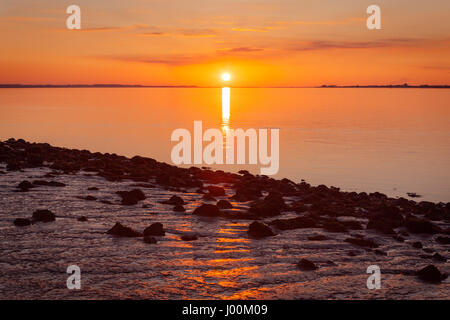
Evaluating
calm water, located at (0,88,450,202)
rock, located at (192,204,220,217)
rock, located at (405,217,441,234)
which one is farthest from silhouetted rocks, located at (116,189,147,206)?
calm water, located at (0,88,450,202)

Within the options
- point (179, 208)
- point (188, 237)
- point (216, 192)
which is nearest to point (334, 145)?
point (216, 192)

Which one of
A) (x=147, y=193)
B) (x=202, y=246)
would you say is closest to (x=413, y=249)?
(x=202, y=246)

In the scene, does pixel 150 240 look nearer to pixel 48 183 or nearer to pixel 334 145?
pixel 48 183

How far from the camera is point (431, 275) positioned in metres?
10.4

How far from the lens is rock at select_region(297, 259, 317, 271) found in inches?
414

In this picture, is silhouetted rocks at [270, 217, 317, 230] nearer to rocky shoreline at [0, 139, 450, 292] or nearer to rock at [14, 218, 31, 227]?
rocky shoreline at [0, 139, 450, 292]

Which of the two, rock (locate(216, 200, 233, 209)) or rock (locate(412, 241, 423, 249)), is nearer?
rock (locate(412, 241, 423, 249))

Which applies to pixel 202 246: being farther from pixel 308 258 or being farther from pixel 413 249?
pixel 413 249

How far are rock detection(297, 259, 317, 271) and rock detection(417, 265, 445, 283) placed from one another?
2.38m

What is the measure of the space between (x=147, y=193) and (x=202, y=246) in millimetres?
6795

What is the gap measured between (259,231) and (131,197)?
519 cm

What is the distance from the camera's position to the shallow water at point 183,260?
895 centimetres

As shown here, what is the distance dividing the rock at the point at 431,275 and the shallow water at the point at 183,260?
229mm

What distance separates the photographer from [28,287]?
28.0 feet
